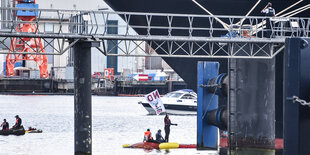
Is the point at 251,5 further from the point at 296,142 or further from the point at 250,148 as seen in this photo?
the point at 296,142

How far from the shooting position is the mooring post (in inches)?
1049

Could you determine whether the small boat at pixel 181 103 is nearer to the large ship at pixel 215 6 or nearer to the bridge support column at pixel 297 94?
the large ship at pixel 215 6

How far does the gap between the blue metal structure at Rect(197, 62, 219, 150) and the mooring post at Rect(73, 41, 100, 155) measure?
8.20 m

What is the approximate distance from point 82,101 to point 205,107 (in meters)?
9.10

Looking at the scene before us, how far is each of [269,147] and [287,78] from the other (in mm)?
19784

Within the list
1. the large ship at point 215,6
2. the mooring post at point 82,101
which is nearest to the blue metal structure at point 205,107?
the mooring post at point 82,101

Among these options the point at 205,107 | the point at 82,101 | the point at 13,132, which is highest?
the point at 82,101

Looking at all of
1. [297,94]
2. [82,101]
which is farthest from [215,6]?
[297,94]

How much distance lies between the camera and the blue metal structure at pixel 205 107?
1310 inches

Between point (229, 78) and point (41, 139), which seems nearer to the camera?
point (229, 78)

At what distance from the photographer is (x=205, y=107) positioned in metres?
33.7

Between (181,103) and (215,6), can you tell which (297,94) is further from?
(181,103)

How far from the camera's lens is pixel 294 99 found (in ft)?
35.2

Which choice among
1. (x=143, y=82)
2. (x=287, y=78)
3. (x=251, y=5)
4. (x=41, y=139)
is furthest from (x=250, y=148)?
(x=143, y=82)
